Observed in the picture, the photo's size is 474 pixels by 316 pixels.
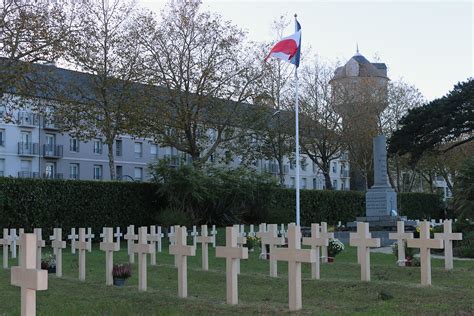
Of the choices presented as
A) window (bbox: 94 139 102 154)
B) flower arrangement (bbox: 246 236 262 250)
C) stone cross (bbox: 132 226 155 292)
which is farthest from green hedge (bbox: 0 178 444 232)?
window (bbox: 94 139 102 154)

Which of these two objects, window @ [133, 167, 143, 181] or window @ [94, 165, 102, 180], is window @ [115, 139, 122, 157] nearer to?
window @ [94, 165, 102, 180]

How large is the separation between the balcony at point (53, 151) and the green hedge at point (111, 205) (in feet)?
90.4

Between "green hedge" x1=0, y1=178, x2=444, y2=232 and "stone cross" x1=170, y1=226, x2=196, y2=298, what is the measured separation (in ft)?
61.9

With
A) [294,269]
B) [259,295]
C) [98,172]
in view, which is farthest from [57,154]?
[294,269]

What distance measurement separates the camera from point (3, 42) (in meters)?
24.3

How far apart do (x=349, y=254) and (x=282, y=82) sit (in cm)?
2483

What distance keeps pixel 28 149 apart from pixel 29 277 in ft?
184

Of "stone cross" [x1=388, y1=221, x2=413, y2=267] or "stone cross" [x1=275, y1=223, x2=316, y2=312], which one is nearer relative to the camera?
"stone cross" [x1=275, y1=223, x2=316, y2=312]

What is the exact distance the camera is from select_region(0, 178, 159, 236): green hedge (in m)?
28.2

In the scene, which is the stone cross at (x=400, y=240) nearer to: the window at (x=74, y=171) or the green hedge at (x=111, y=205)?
the green hedge at (x=111, y=205)

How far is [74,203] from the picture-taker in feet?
101

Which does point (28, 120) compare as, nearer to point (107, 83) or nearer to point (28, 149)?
point (28, 149)

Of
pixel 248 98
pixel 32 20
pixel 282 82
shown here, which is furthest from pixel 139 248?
pixel 282 82

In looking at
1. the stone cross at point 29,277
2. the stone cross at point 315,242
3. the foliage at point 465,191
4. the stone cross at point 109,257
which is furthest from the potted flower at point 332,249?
the stone cross at point 29,277
